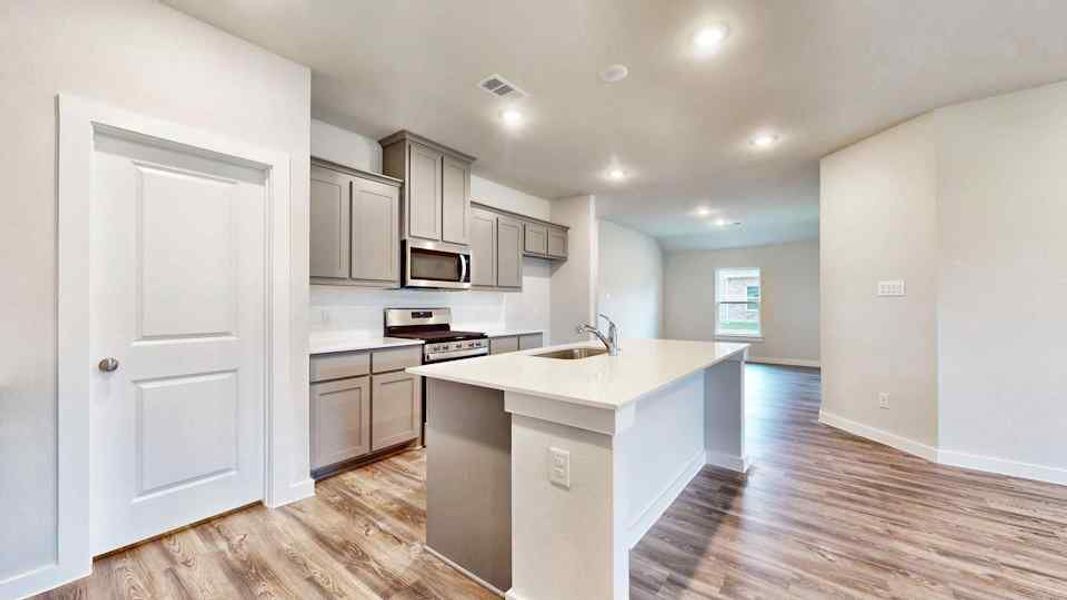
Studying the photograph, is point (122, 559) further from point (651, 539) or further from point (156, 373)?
point (651, 539)

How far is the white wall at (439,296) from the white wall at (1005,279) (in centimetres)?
388

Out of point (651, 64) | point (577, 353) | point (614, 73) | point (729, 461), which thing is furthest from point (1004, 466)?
point (614, 73)

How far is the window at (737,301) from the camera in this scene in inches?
332

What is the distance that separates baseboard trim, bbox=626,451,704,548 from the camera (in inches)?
79.0

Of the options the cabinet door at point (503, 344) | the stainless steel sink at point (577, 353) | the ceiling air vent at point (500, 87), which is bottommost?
the cabinet door at point (503, 344)

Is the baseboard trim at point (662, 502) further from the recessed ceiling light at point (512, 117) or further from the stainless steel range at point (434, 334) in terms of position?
the recessed ceiling light at point (512, 117)

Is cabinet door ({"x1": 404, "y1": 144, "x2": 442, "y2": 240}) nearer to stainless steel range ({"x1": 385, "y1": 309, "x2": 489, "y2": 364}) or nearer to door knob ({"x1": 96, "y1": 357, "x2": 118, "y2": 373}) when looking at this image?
stainless steel range ({"x1": 385, "y1": 309, "x2": 489, "y2": 364})

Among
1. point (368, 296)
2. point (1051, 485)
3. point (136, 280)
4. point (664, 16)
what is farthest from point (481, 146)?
point (1051, 485)

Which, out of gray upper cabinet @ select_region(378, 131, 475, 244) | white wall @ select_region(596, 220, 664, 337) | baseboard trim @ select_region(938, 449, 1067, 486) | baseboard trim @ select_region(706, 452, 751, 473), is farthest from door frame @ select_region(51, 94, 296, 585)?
white wall @ select_region(596, 220, 664, 337)

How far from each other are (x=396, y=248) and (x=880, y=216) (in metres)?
4.05

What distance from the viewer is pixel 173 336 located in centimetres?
208

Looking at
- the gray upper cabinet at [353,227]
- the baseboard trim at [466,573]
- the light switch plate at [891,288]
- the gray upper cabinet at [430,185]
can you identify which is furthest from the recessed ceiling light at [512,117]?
the light switch plate at [891,288]

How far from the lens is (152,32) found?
1.95 meters

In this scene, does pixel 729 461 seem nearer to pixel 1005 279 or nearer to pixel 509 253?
pixel 1005 279
